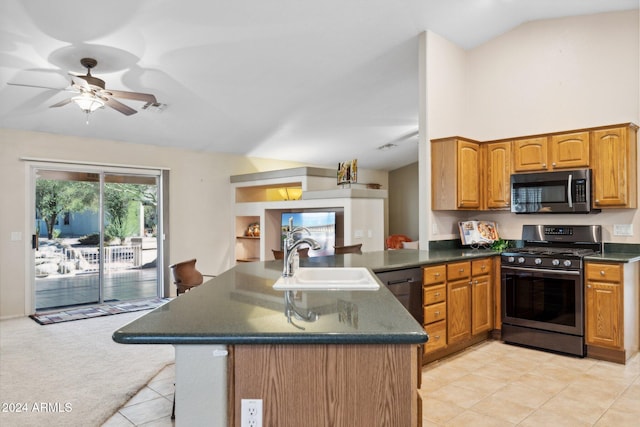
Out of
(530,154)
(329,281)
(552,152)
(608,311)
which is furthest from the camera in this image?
(530,154)

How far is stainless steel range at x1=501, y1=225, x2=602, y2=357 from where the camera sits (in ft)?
12.2

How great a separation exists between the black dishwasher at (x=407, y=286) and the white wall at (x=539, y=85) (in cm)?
110

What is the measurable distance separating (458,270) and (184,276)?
242cm

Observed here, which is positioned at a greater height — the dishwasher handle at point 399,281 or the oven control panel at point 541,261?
the oven control panel at point 541,261

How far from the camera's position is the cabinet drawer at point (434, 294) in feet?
11.4

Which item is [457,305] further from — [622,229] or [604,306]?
[622,229]

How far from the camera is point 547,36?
14.9 ft

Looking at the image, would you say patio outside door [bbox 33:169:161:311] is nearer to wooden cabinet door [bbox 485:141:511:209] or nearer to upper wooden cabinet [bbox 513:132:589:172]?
wooden cabinet door [bbox 485:141:511:209]

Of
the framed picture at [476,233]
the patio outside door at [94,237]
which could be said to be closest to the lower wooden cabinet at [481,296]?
the framed picture at [476,233]

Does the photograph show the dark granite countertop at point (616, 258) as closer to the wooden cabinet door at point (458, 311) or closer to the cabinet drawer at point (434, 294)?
the wooden cabinet door at point (458, 311)

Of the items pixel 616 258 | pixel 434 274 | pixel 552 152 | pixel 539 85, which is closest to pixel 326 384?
pixel 434 274

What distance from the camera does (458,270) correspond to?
3.81 m

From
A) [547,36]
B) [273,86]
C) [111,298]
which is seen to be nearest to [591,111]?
[547,36]

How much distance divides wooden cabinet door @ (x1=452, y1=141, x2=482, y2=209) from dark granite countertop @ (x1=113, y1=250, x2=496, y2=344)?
8.76 ft
